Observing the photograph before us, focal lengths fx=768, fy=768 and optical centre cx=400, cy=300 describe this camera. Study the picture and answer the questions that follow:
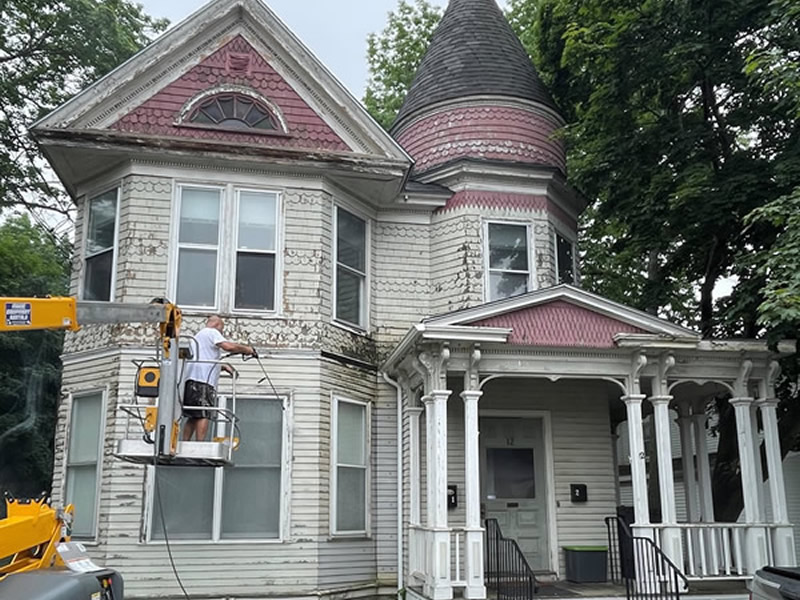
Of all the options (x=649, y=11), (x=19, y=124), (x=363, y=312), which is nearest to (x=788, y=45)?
(x=649, y=11)

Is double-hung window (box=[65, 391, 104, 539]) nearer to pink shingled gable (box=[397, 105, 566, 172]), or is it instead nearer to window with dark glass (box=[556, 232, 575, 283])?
pink shingled gable (box=[397, 105, 566, 172])

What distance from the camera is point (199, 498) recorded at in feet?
32.2

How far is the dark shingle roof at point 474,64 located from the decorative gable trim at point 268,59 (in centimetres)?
265

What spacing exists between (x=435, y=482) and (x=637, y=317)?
10.8ft

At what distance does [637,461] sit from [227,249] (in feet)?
20.1

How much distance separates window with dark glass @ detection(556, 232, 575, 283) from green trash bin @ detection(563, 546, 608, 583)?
14.4 ft

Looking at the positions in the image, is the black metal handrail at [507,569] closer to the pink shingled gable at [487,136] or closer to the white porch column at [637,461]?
the white porch column at [637,461]

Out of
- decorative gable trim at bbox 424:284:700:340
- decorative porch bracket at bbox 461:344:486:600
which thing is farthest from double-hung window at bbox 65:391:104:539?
decorative gable trim at bbox 424:284:700:340

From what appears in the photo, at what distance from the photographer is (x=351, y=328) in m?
11.4

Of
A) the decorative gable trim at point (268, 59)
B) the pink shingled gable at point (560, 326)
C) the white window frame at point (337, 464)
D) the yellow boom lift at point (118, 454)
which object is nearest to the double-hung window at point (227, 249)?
the decorative gable trim at point (268, 59)

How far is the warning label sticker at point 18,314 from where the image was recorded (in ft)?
18.3

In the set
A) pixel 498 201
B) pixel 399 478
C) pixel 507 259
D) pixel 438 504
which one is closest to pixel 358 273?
A: pixel 507 259

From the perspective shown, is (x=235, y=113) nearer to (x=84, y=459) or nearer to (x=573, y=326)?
(x=84, y=459)

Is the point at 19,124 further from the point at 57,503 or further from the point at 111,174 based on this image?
the point at 57,503
